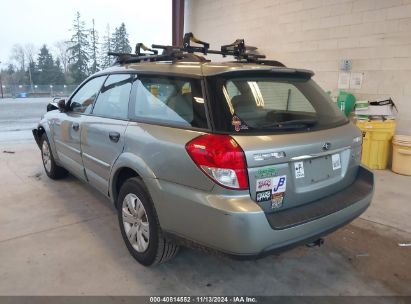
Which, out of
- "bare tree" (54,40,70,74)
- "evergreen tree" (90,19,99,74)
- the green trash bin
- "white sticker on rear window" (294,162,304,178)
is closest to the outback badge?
"white sticker on rear window" (294,162,304,178)

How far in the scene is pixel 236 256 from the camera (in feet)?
5.82

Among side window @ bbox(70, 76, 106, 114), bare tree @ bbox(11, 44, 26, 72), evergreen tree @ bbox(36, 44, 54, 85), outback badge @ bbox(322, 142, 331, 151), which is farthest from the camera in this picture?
evergreen tree @ bbox(36, 44, 54, 85)

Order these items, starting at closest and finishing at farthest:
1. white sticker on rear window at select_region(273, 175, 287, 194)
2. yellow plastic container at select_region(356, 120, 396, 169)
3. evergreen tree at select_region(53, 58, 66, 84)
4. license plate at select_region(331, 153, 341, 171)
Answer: white sticker on rear window at select_region(273, 175, 287, 194)
license plate at select_region(331, 153, 341, 171)
yellow plastic container at select_region(356, 120, 396, 169)
evergreen tree at select_region(53, 58, 66, 84)

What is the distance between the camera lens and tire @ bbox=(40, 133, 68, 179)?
4246 mm

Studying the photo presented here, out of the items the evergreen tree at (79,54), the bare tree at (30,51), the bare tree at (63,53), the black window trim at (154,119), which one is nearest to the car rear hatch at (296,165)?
the black window trim at (154,119)

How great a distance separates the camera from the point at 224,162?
1.76m

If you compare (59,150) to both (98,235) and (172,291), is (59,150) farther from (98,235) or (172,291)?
(172,291)

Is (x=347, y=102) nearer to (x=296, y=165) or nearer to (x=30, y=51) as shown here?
(x=296, y=165)

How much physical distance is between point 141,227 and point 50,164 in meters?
2.53

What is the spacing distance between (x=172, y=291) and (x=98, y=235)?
1035 mm

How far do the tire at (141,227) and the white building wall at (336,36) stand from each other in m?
4.75

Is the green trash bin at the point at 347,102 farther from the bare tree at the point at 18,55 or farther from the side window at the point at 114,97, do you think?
the bare tree at the point at 18,55

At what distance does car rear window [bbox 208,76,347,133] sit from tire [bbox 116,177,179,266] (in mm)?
788

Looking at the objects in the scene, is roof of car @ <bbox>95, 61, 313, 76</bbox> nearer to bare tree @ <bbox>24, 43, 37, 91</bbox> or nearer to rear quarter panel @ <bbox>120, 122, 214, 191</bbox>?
rear quarter panel @ <bbox>120, 122, 214, 191</bbox>
